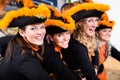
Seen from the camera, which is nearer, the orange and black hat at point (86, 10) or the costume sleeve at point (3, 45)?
the costume sleeve at point (3, 45)

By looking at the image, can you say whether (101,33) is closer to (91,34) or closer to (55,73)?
(91,34)

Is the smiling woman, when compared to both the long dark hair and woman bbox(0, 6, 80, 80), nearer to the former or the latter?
woman bbox(0, 6, 80, 80)

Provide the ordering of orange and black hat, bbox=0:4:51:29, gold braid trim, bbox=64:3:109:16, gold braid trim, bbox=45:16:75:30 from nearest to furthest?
orange and black hat, bbox=0:4:51:29
gold braid trim, bbox=45:16:75:30
gold braid trim, bbox=64:3:109:16

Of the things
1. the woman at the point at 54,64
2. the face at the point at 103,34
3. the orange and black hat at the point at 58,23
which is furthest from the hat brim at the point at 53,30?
the face at the point at 103,34

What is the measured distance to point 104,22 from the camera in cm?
370

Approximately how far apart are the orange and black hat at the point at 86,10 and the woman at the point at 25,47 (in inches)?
20.8

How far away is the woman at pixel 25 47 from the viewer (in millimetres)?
2275

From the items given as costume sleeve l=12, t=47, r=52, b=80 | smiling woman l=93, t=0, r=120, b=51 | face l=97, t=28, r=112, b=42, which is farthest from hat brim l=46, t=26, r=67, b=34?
smiling woman l=93, t=0, r=120, b=51

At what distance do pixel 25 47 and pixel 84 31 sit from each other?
2.83 feet

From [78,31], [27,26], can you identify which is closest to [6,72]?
[27,26]

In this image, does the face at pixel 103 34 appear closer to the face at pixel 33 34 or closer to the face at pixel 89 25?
the face at pixel 89 25

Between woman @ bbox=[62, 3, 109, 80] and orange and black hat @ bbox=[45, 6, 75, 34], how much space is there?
19 cm

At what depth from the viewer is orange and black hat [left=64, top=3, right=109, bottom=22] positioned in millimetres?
3006

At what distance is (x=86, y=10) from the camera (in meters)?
3.02
